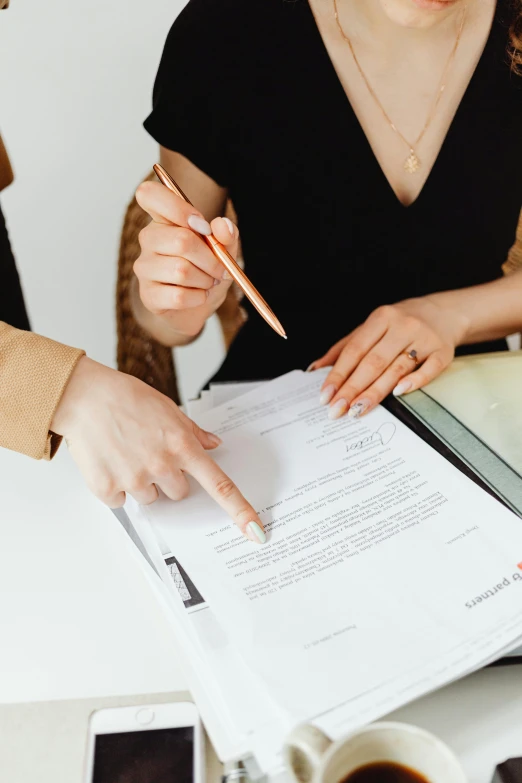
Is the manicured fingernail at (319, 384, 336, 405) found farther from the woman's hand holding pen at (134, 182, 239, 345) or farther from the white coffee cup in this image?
the white coffee cup

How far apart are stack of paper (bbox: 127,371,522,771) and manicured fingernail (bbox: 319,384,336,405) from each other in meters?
0.06

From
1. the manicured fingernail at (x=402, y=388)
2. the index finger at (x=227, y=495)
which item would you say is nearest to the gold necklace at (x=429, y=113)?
the manicured fingernail at (x=402, y=388)

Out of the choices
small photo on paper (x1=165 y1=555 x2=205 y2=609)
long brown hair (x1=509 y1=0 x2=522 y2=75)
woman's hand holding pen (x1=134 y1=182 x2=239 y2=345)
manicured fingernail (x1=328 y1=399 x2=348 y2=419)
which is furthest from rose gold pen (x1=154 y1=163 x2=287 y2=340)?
long brown hair (x1=509 y1=0 x2=522 y2=75)

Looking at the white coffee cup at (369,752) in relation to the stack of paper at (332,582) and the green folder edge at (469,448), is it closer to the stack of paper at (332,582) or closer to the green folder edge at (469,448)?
the stack of paper at (332,582)

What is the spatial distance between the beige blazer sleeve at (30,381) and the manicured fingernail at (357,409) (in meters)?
0.30

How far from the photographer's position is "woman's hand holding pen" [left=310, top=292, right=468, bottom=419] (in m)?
0.75

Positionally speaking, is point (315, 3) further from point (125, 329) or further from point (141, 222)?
point (125, 329)

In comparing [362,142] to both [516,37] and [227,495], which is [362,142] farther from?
[227,495]

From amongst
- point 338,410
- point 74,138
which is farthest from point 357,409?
point 74,138

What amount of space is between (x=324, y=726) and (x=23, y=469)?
442 mm

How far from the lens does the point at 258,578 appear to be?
544 millimetres

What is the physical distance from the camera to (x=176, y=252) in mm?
656

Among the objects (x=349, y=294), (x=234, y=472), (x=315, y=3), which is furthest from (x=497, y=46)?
(x=234, y=472)
